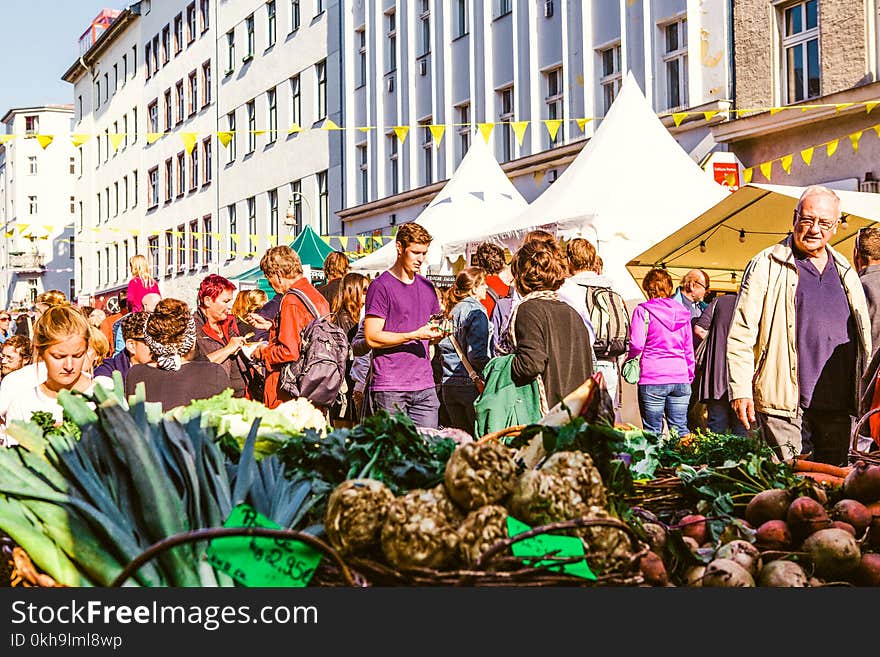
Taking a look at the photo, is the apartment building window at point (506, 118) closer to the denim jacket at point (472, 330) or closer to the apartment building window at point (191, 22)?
the denim jacket at point (472, 330)

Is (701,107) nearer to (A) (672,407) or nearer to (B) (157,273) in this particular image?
(A) (672,407)

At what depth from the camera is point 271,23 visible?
127ft

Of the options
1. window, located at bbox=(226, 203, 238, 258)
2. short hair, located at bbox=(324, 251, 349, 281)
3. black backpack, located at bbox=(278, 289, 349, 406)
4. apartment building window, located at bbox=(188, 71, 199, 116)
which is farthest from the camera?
apartment building window, located at bbox=(188, 71, 199, 116)

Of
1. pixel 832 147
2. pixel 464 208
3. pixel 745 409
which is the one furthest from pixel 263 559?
pixel 832 147

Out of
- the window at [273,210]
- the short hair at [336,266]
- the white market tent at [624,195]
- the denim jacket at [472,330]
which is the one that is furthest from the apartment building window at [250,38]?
the denim jacket at [472,330]

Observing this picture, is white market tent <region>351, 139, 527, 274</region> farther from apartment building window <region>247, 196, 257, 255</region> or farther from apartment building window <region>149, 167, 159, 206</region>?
apartment building window <region>149, 167, 159, 206</region>

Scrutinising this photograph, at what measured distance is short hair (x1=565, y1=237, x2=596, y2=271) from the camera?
7.92 metres

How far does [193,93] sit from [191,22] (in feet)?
8.85

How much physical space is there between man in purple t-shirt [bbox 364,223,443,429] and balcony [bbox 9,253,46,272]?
90.3m

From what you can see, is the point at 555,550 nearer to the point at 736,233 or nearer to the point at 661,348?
the point at 661,348

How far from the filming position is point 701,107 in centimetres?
1995

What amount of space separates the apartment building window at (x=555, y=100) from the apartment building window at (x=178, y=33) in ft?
84.0

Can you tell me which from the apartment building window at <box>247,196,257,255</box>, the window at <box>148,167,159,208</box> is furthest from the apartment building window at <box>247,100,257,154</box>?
the window at <box>148,167,159,208</box>

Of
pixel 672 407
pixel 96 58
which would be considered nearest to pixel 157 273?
pixel 96 58
